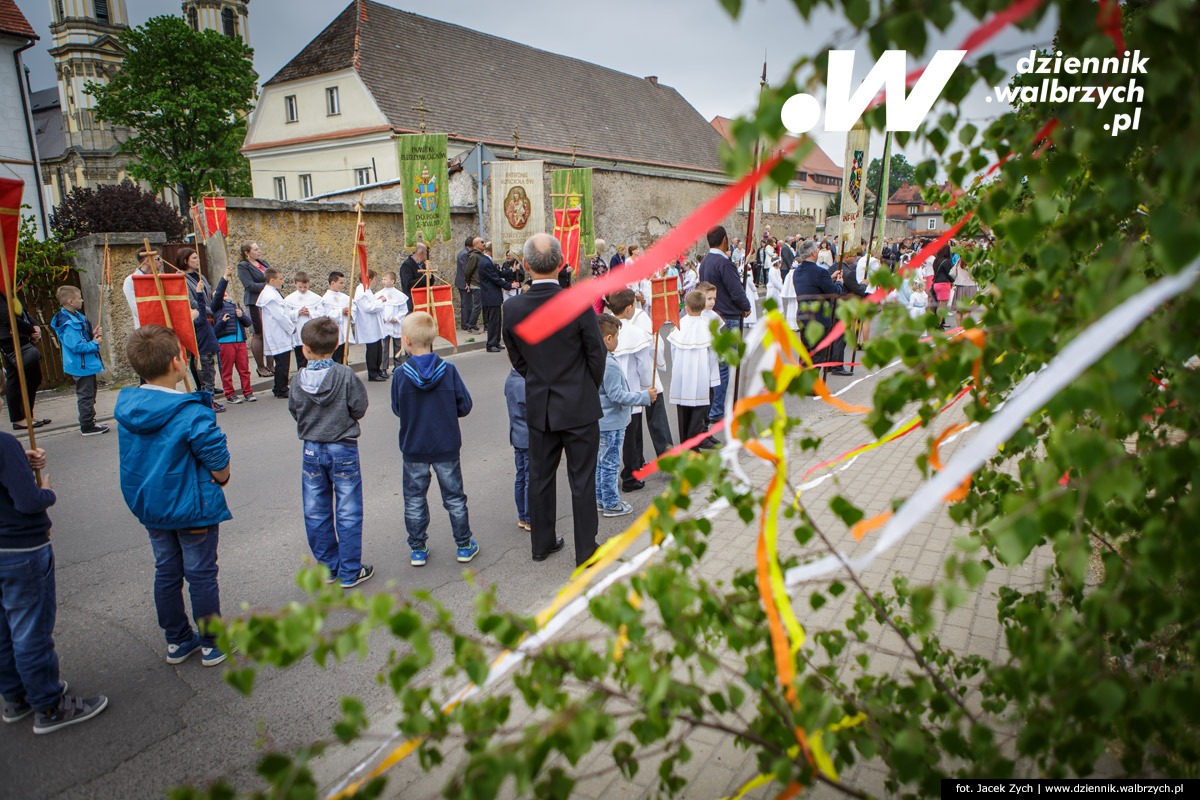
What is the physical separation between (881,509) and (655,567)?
436 centimetres

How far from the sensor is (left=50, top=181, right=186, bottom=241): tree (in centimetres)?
2553

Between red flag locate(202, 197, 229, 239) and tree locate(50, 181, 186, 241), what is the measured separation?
15.6 m

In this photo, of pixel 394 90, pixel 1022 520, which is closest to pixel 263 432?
pixel 1022 520

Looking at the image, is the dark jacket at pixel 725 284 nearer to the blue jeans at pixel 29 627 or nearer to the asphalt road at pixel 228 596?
the asphalt road at pixel 228 596

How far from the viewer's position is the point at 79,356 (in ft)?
26.9

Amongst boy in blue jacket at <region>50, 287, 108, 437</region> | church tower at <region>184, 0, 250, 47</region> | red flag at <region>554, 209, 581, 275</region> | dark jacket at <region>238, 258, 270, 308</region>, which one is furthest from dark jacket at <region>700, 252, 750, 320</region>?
church tower at <region>184, 0, 250, 47</region>

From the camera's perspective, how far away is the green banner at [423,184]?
48.6 feet

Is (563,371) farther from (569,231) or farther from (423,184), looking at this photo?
(423,184)

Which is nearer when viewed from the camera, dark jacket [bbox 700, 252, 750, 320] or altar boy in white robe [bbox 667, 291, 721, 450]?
altar boy in white robe [bbox 667, 291, 721, 450]

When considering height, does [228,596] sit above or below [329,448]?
below

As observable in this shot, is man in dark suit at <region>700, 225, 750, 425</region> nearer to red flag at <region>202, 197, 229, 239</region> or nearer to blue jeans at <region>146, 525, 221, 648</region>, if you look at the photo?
blue jeans at <region>146, 525, 221, 648</region>

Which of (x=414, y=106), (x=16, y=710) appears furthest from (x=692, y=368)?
(x=414, y=106)

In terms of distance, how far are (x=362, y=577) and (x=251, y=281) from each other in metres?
7.81

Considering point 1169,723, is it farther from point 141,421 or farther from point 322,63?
point 322,63
